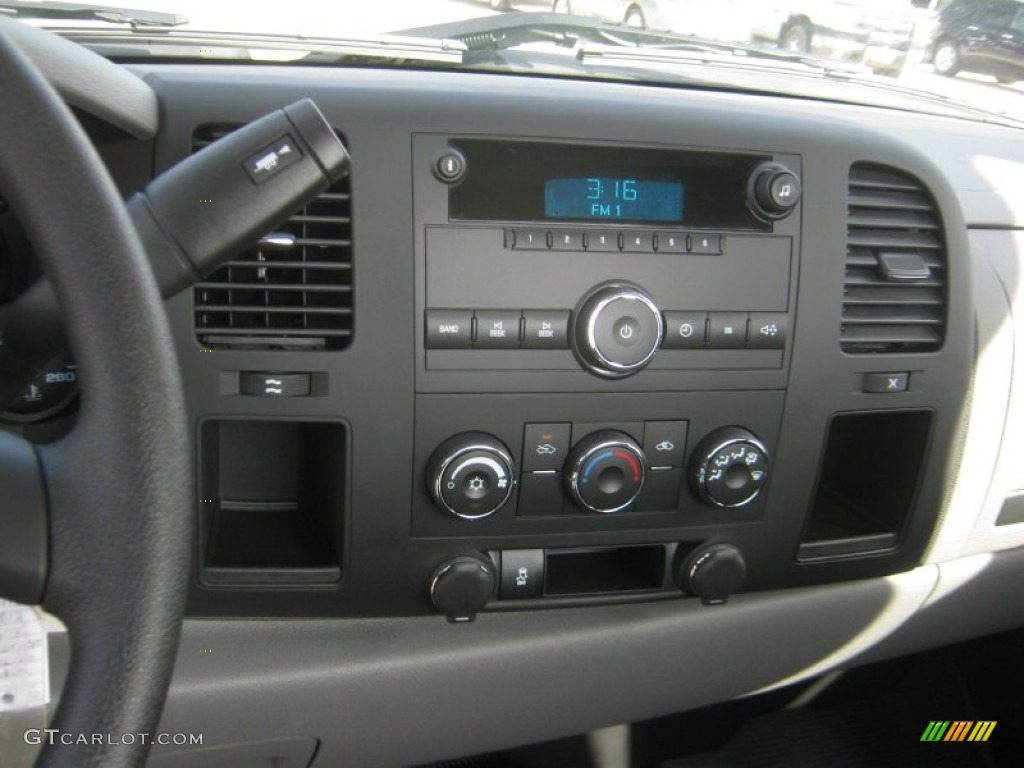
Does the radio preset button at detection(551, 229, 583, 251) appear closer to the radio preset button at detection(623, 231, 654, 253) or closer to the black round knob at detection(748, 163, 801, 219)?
the radio preset button at detection(623, 231, 654, 253)

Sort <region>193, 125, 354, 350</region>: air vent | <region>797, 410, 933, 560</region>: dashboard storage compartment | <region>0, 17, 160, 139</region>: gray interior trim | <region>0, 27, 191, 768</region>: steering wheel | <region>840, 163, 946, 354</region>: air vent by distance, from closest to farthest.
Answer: <region>0, 27, 191, 768</region>: steering wheel
<region>0, 17, 160, 139</region>: gray interior trim
<region>193, 125, 354, 350</region>: air vent
<region>840, 163, 946, 354</region>: air vent
<region>797, 410, 933, 560</region>: dashboard storage compartment

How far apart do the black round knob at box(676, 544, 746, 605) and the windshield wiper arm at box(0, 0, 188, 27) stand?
3.30 feet

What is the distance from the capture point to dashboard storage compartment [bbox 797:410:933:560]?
1.48 meters

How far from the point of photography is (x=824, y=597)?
4.96 feet

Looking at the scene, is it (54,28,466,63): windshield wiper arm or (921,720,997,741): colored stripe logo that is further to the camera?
(921,720,997,741): colored stripe logo

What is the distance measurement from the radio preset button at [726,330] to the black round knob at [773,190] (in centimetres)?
13

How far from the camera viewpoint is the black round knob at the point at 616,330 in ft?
3.96

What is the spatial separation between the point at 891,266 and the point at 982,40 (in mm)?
968

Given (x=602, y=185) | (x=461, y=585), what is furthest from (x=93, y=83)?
(x=461, y=585)

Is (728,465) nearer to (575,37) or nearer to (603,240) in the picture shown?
(603,240)

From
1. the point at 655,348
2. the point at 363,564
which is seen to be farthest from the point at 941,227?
the point at 363,564

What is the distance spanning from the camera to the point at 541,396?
124cm

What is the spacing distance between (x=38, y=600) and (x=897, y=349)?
44.4 inches

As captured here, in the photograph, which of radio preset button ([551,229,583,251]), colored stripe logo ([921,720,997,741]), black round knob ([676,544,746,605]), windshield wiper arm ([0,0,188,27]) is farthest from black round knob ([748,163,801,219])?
colored stripe logo ([921,720,997,741])
